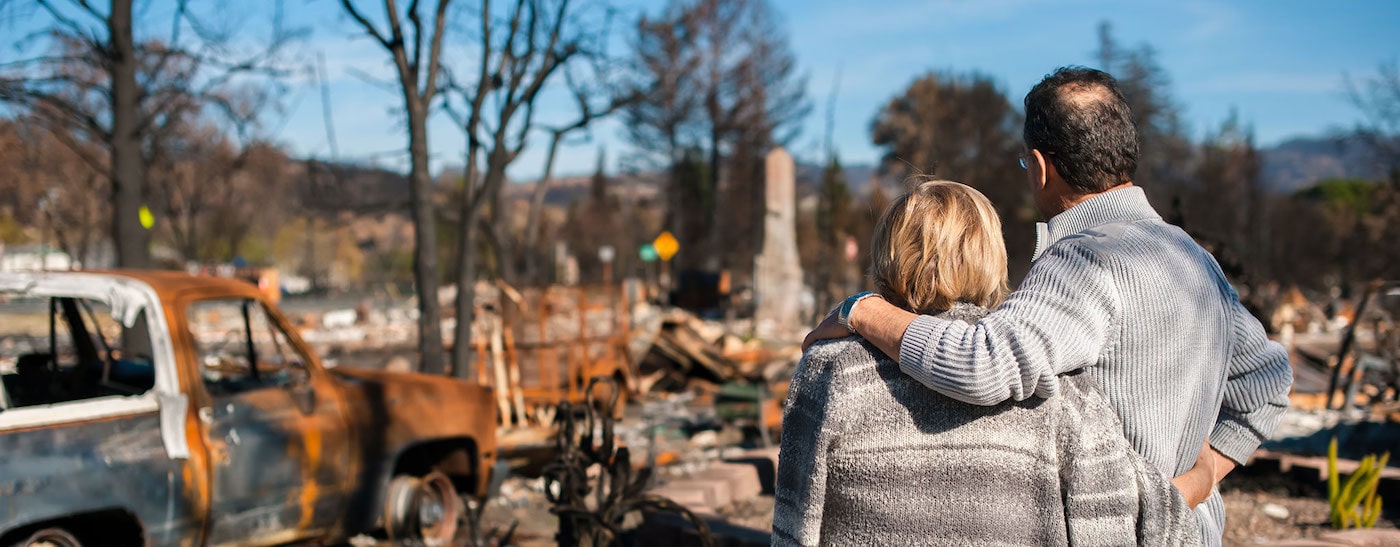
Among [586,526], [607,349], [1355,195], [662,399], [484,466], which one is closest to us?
[586,526]

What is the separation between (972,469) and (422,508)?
5.02 m

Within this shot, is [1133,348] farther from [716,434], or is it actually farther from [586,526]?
[716,434]

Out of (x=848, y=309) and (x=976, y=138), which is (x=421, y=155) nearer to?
(x=848, y=309)

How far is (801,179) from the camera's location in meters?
49.8

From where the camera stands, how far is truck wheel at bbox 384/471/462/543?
627cm

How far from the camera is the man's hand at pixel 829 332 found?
213cm

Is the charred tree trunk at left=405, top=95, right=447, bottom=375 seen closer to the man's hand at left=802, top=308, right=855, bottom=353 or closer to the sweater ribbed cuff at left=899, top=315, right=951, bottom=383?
the man's hand at left=802, top=308, right=855, bottom=353

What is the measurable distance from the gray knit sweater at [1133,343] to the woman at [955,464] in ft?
0.24

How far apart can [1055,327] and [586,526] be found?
291 centimetres

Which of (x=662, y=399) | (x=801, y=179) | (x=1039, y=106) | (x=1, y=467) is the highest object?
(x=801, y=179)

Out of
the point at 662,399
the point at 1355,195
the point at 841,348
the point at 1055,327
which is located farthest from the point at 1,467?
the point at 1355,195

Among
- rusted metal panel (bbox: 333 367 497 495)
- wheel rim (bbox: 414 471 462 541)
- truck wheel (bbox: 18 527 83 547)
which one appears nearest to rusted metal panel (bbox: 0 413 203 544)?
truck wheel (bbox: 18 527 83 547)

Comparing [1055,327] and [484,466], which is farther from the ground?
[1055,327]

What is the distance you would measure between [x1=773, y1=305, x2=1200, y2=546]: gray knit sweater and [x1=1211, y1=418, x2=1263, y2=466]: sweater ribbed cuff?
1.63 feet
